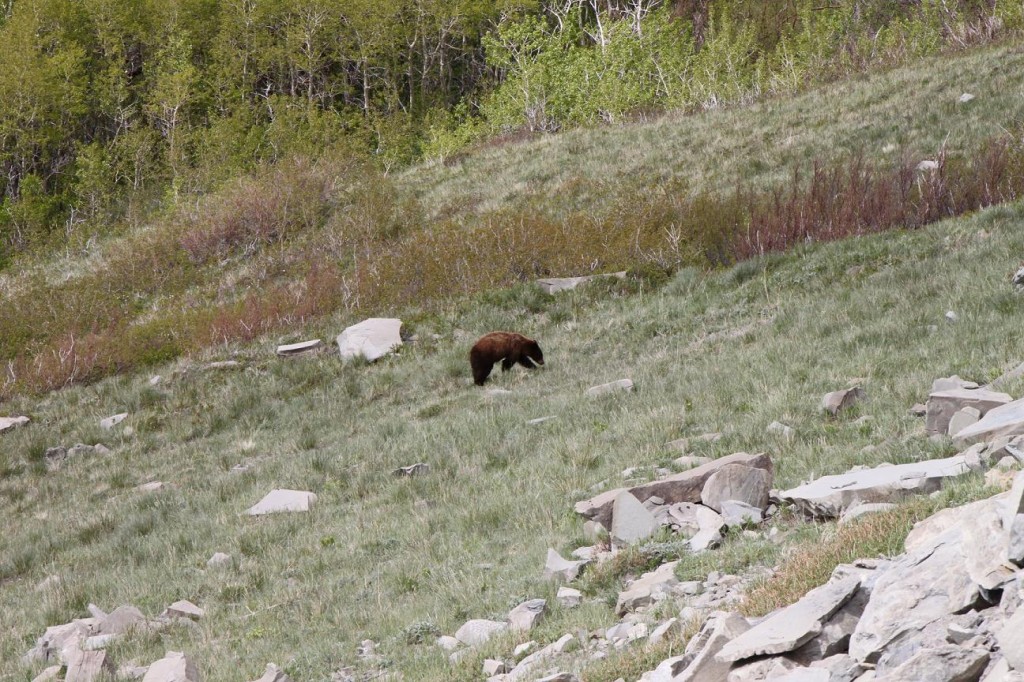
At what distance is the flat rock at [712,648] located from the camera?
3736mm

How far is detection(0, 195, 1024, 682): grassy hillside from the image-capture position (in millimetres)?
6547

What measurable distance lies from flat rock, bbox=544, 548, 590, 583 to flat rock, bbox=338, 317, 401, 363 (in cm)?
950

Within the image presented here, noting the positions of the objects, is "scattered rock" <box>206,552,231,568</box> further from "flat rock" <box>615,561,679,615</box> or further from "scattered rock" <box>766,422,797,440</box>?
"scattered rock" <box>766,422,797,440</box>

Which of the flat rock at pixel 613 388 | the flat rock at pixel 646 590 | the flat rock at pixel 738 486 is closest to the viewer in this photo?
the flat rock at pixel 646 590

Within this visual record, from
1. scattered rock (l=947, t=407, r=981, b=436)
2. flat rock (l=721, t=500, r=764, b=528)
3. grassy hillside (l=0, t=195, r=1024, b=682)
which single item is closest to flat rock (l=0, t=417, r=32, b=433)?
grassy hillside (l=0, t=195, r=1024, b=682)

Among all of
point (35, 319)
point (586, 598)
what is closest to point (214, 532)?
point (586, 598)

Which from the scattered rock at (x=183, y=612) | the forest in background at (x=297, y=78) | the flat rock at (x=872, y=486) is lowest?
the scattered rock at (x=183, y=612)

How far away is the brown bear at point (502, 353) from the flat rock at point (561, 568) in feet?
22.6

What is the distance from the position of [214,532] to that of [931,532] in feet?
21.8

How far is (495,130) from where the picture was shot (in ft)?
119

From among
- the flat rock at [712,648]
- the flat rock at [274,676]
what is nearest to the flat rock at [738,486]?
the flat rock at [712,648]

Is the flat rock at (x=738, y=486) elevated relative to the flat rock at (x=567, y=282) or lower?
elevated

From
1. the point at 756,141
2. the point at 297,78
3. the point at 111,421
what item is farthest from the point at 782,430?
the point at 297,78

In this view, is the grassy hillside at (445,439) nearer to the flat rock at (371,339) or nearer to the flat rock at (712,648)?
the flat rock at (371,339)
